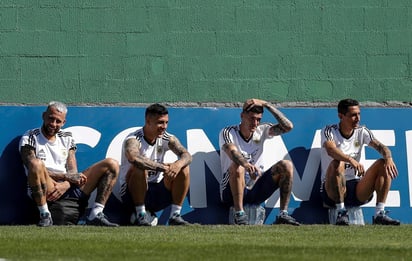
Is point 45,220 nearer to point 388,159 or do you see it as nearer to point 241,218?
point 241,218

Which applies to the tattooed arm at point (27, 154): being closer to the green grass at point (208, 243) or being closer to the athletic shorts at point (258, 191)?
the green grass at point (208, 243)

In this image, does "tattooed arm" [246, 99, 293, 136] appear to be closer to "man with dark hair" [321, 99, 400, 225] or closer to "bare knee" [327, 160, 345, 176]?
"man with dark hair" [321, 99, 400, 225]

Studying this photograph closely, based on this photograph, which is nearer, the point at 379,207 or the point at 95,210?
the point at 95,210

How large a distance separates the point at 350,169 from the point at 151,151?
7.75 ft

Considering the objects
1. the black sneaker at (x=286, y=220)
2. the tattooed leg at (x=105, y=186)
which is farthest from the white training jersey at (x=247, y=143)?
the tattooed leg at (x=105, y=186)

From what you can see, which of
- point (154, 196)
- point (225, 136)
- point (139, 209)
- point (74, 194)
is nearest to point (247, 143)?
point (225, 136)

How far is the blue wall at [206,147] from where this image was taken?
1368cm

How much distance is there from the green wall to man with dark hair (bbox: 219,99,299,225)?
903 mm

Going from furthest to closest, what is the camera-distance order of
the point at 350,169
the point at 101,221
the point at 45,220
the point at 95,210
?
1. the point at 350,169
2. the point at 95,210
3. the point at 101,221
4. the point at 45,220

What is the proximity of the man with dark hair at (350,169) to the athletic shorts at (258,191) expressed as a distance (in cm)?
68

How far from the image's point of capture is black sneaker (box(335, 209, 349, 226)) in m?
13.5

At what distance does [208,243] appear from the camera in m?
10.5

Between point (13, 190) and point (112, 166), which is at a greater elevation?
point (112, 166)

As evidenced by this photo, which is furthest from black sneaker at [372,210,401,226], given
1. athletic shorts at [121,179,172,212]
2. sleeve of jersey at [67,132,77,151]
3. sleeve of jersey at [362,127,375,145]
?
sleeve of jersey at [67,132,77,151]
